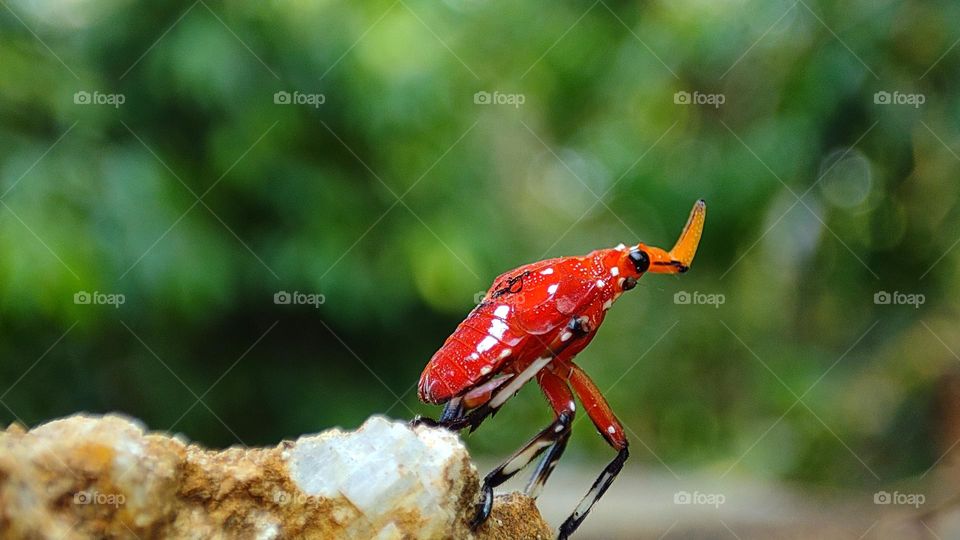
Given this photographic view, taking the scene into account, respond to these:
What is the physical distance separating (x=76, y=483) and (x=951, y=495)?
3909 millimetres

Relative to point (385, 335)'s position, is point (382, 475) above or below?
below

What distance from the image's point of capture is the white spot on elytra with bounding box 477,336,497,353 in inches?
88.9

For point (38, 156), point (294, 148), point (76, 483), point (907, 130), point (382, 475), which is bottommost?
point (76, 483)

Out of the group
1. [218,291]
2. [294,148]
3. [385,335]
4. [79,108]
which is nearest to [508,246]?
[385,335]

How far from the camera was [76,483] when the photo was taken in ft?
5.71

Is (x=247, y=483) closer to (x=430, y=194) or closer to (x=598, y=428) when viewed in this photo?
(x=598, y=428)

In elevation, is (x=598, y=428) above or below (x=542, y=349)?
below

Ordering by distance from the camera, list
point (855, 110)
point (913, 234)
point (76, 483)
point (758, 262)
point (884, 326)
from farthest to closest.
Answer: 1. point (758, 262)
2. point (884, 326)
3. point (913, 234)
4. point (855, 110)
5. point (76, 483)

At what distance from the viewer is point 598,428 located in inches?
94.3

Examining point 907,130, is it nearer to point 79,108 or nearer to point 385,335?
point 385,335

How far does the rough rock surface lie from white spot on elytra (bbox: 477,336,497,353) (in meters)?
0.32

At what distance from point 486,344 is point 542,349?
14 centimetres

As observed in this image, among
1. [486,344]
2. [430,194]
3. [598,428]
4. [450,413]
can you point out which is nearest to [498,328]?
[486,344]

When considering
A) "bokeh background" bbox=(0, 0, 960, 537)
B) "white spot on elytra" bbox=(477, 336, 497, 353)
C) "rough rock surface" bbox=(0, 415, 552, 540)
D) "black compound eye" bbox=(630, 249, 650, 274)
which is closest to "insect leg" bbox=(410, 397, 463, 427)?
"white spot on elytra" bbox=(477, 336, 497, 353)
